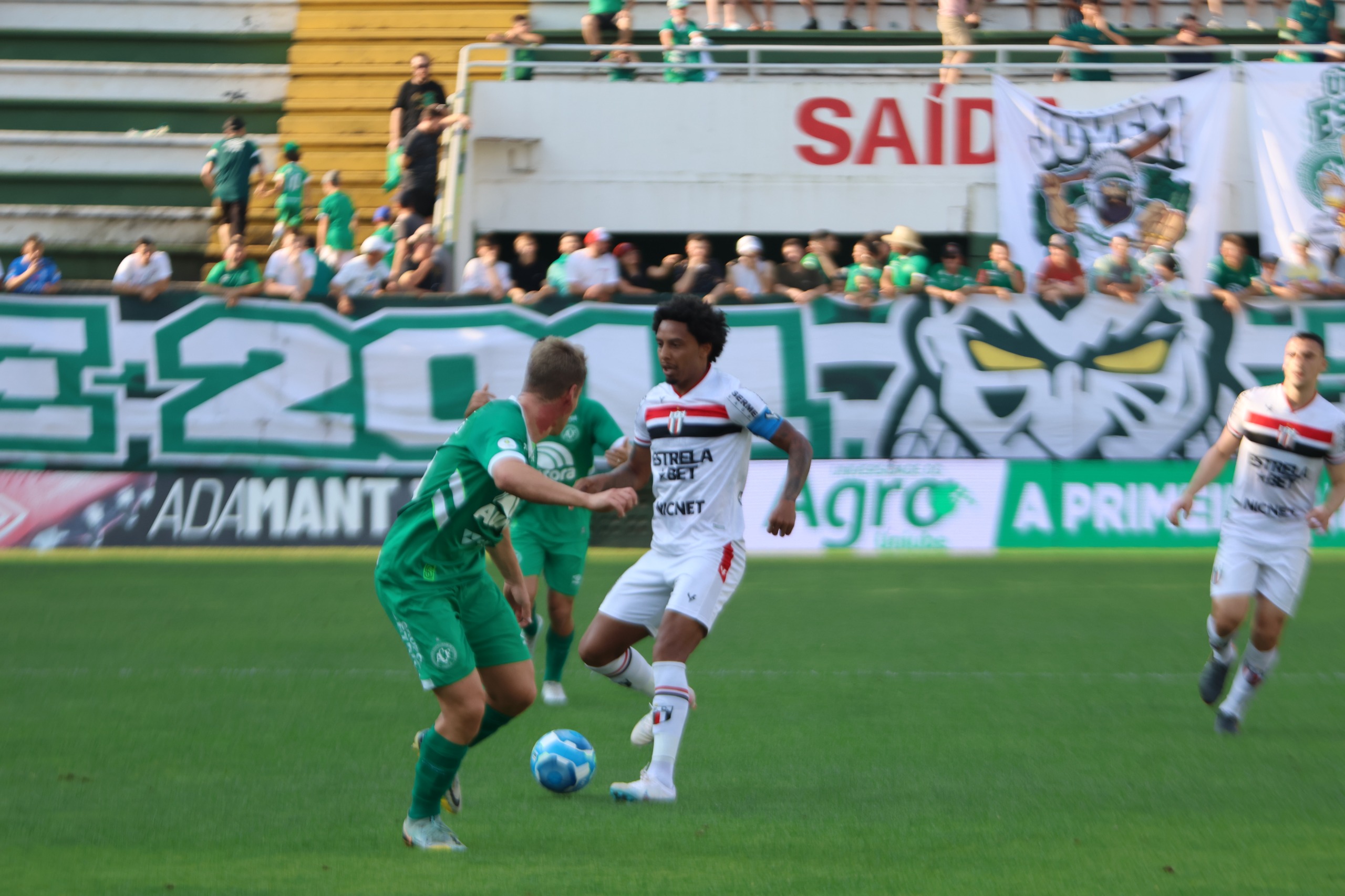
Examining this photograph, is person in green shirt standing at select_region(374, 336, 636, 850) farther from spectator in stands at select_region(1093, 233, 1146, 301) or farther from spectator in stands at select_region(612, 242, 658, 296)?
spectator in stands at select_region(1093, 233, 1146, 301)

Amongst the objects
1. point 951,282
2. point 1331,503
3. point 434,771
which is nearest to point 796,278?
point 951,282

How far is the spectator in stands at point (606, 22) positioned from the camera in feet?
69.5

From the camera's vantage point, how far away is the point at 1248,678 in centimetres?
852

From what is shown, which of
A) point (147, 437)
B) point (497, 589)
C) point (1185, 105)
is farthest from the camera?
point (1185, 105)

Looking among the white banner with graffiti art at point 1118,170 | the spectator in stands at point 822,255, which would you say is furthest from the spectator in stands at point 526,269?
the white banner with graffiti art at point 1118,170

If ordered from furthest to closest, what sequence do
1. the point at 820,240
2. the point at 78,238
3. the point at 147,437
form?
the point at 78,238
the point at 820,240
the point at 147,437

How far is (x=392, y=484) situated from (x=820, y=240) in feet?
17.9

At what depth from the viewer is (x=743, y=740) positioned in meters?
8.02

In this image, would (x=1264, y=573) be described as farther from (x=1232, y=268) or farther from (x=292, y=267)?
(x=292, y=267)

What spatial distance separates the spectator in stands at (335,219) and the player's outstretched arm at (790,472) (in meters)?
12.7

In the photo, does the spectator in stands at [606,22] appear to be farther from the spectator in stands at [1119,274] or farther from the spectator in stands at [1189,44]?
the spectator in stands at [1119,274]

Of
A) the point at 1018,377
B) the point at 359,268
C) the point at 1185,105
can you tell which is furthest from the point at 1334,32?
the point at 359,268

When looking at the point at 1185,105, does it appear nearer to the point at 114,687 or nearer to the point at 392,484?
the point at 392,484

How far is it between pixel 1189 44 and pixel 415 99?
10102 mm
